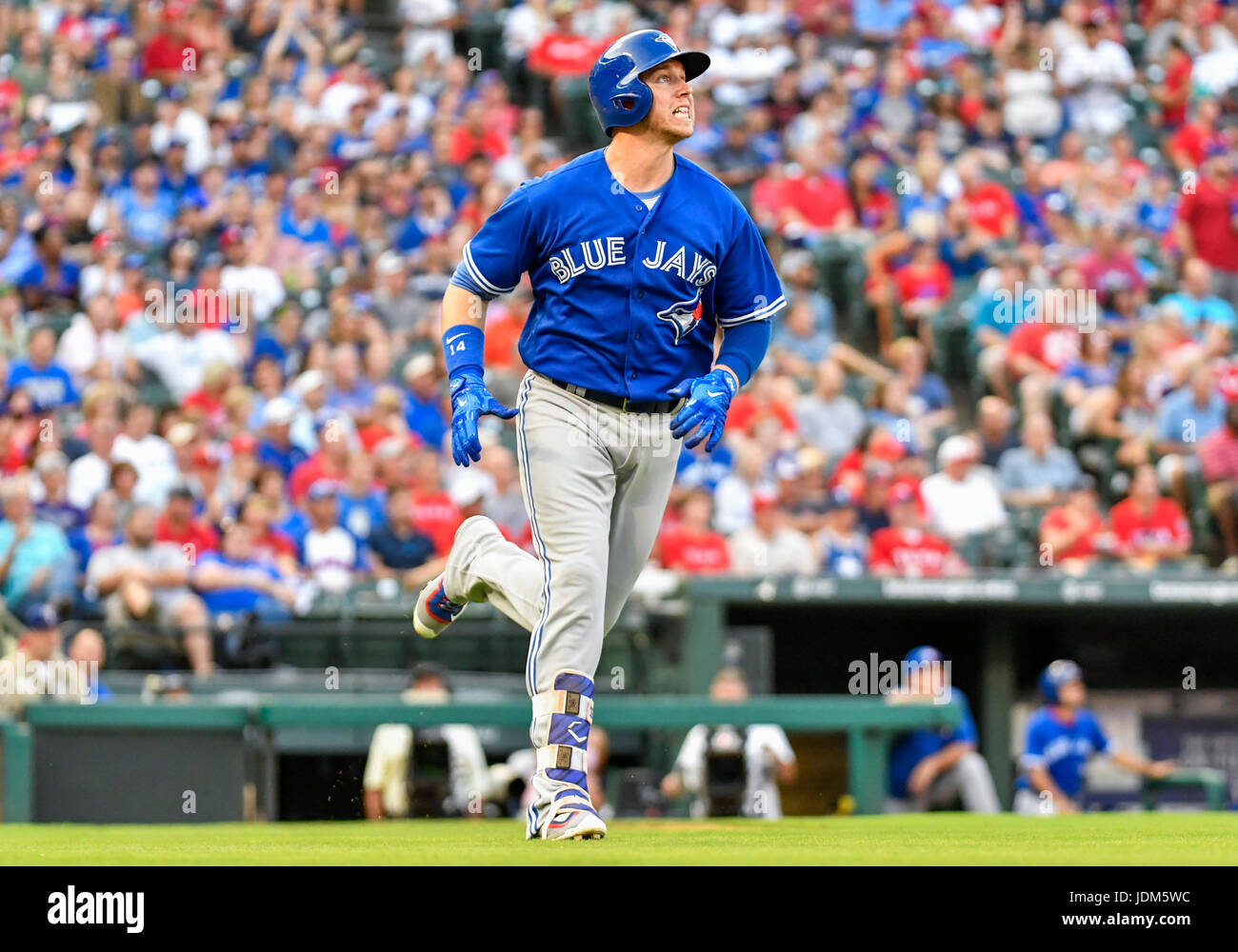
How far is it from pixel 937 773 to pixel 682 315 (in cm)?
498

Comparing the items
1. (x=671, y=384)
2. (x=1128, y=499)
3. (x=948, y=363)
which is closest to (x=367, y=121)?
(x=948, y=363)

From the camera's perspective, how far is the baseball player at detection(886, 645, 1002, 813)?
32.4ft

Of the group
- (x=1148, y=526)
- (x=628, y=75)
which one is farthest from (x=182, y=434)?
(x=628, y=75)

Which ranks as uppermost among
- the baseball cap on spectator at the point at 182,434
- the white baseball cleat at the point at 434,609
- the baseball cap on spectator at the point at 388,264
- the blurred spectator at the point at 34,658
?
the baseball cap on spectator at the point at 388,264

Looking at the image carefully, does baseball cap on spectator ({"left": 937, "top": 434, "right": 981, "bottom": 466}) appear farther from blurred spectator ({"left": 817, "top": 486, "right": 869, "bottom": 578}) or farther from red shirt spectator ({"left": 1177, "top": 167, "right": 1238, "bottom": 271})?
red shirt spectator ({"left": 1177, "top": 167, "right": 1238, "bottom": 271})

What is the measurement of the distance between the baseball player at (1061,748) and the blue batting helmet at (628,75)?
5.70 metres

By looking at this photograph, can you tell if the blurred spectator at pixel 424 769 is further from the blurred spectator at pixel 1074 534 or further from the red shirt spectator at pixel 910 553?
the blurred spectator at pixel 1074 534

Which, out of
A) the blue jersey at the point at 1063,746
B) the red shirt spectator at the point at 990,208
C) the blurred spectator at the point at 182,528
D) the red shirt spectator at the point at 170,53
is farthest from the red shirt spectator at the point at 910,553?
the red shirt spectator at the point at 170,53

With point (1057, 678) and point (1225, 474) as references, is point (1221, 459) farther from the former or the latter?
point (1057, 678)

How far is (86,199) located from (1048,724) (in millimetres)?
6964

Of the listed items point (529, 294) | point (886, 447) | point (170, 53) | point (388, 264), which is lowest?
point (886, 447)

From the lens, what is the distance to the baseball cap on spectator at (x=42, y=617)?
8.91 meters

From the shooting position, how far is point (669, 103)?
5480 millimetres

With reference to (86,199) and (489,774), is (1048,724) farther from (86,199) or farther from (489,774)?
(86,199)
